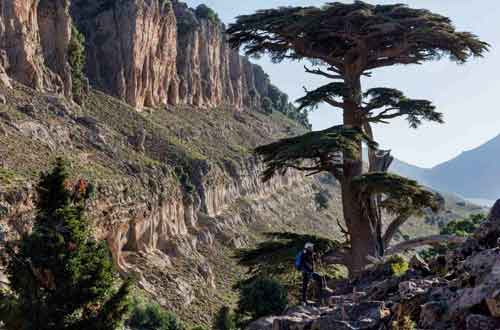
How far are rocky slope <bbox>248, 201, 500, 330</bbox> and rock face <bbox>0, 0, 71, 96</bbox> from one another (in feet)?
123

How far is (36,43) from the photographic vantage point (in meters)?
44.4

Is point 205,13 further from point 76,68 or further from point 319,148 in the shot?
point 319,148

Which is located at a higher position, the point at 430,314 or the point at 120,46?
the point at 120,46

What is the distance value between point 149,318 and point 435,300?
94.2ft

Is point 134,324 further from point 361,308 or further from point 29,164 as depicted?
point 361,308

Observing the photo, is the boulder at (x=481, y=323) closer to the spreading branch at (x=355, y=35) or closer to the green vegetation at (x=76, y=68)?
the spreading branch at (x=355, y=35)

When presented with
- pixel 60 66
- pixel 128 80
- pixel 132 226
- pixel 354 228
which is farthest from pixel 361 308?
pixel 128 80

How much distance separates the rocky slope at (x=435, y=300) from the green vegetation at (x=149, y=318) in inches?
948

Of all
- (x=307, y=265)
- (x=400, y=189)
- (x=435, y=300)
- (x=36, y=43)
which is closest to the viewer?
(x=435, y=300)

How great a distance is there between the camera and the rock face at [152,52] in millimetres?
64375

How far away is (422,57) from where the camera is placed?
17.2m

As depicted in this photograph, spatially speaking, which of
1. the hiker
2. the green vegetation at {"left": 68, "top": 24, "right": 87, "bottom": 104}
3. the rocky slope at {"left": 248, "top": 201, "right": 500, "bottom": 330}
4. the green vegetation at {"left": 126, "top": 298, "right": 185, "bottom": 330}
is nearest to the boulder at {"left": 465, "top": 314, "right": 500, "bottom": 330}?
the rocky slope at {"left": 248, "top": 201, "right": 500, "bottom": 330}

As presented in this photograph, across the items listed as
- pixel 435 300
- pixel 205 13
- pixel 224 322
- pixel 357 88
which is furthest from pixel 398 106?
pixel 205 13

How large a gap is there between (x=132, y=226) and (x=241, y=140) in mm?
43653
